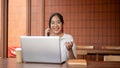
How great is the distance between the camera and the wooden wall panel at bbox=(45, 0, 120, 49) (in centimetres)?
434

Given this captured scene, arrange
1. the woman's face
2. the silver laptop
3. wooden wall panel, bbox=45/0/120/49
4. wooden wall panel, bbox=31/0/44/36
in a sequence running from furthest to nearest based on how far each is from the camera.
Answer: wooden wall panel, bbox=31/0/44/36 → wooden wall panel, bbox=45/0/120/49 → the woman's face → the silver laptop

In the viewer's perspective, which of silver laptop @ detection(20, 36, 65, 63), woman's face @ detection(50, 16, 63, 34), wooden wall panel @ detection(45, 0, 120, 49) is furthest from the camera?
wooden wall panel @ detection(45, 0, 120, 49)

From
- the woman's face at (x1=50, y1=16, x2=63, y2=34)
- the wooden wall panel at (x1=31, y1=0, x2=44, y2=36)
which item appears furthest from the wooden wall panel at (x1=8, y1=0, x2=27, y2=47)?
the woman's face at (x1=50, y1=16, x2=63, y2=34)

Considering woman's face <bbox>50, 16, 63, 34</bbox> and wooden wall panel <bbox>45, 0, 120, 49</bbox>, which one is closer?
woman's face <bbox>50, 16, 63, 34</bbox>

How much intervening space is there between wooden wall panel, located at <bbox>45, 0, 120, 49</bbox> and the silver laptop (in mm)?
2903

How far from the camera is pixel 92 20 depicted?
173 inches

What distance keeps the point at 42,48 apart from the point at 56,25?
0.54 metres

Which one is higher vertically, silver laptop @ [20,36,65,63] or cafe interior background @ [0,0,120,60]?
cafe interior background @ [0,0,120,60]

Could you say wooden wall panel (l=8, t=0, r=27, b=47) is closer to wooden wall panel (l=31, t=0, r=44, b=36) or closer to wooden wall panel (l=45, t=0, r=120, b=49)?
wooden wall panel (l=31, t=0, r=44, b=36)

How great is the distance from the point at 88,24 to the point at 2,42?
1.73 m

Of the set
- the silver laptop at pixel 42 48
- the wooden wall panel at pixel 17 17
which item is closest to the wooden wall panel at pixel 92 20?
the wooden wall panel at pixel 17 17

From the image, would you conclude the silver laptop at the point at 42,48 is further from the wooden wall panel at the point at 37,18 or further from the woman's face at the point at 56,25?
the wooden wall panel at the point at 37,18

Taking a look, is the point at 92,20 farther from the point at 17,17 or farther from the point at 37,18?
the point at 17,17

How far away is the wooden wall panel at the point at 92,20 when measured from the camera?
4.34 metres
